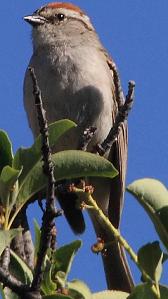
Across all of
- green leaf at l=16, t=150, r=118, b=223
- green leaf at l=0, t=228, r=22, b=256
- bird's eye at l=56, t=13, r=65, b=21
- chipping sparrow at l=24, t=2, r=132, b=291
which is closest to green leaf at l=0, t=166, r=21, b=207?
green leaf at l=16, t=150, r=118, b=223

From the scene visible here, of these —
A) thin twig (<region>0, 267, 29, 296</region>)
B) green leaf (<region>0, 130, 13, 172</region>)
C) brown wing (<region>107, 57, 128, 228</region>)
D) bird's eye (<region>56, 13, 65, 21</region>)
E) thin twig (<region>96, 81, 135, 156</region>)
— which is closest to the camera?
thin twig (<region>0, 267, 29, 296</region>)

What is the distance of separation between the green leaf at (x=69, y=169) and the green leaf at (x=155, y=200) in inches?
9.7

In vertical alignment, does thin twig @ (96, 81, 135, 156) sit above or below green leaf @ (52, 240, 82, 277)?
above

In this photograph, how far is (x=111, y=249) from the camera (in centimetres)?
573

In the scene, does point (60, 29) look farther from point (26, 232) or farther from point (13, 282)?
point (13, 282)

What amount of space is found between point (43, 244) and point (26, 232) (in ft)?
2.60

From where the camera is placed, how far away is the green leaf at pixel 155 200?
2.50 metres

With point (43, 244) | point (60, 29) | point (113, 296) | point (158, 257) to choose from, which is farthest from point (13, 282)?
point (60, 29)

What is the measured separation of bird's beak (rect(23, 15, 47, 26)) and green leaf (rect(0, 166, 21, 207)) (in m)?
3.90

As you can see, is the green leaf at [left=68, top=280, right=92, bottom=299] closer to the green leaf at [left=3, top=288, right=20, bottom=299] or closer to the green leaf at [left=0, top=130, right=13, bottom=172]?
the green leaf at [left=3, top=288, right=20, bottom=299]

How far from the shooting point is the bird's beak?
6528 mm

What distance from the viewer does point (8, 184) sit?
2.79 m

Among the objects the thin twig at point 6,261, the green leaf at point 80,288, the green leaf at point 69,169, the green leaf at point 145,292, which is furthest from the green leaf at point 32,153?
the green leaf at point 145,292

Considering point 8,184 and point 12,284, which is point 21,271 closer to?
point 12,284
